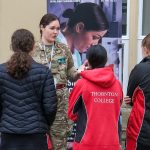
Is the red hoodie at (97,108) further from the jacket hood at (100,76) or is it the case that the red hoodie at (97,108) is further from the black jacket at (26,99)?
the black jacket at (26,99)

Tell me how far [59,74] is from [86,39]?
1197mm

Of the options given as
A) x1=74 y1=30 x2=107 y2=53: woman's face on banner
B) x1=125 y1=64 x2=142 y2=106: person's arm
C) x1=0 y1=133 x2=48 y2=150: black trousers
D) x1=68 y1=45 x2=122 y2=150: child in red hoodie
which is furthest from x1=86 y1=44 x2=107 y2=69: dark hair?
x1=74 y1=30 x2=107 y2=53: woman's face on banner

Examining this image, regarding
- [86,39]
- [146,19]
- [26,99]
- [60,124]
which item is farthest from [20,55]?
[146,19]

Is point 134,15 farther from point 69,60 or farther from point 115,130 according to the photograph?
point 115,130

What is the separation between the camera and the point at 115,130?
4027 mm

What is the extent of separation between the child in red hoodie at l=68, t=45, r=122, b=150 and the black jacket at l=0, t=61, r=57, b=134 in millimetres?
310

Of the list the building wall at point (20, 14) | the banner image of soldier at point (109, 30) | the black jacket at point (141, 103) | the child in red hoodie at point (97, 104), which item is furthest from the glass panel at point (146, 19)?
the child in red hoodie at point (97, 104)

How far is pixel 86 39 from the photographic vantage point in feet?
19.4

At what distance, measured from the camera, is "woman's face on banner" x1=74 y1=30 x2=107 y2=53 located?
5887mm

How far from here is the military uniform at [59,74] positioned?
483 cm

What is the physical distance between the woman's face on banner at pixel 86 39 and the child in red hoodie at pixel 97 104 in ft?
6.23

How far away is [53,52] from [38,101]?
112 cm

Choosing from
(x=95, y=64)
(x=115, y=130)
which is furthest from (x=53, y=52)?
(x=115, y=130)

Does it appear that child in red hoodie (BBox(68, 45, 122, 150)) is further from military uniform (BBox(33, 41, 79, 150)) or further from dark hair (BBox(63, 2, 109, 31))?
dark hair (BBox(63, 2, 109, 31))
